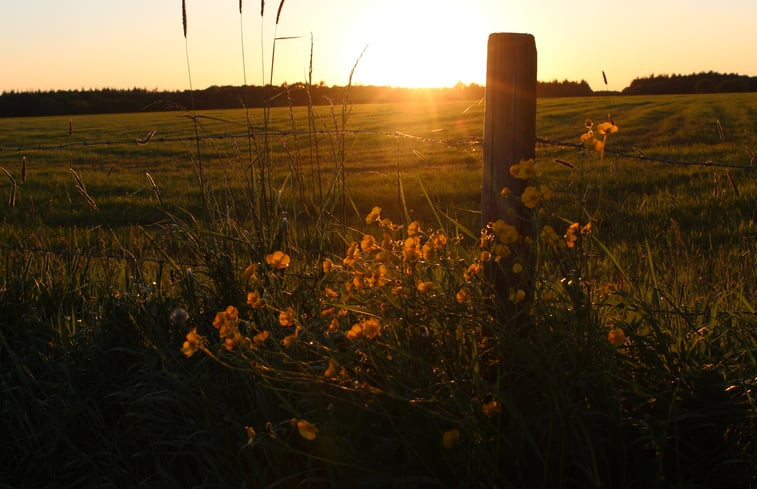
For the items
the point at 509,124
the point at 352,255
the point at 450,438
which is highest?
the point at 509,124

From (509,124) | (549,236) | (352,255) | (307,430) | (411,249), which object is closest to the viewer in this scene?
(307,430)

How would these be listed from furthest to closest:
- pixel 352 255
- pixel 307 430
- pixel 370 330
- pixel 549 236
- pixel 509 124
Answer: pixel 509 124 → pixel 352 255 → pixel 549 236 → pixel 370 330 → pixel 307 430

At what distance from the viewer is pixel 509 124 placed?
114 inches

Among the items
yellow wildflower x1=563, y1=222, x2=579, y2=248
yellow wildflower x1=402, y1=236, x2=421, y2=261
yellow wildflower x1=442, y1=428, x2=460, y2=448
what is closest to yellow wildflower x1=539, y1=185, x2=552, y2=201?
yellow wildflower x1=563, y1=222, x2=579, y2=248

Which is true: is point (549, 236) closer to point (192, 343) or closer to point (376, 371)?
point (376, 371)

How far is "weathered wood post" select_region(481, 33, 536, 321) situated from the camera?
2.88 meters

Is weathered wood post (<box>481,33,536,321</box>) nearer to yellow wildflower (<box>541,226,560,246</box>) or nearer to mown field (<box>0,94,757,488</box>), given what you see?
mown field (<box>0,94,757,488</box>)

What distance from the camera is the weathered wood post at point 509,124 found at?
2.88 m

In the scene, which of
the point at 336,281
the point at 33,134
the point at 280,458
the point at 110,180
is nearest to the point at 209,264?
the point at 336,281

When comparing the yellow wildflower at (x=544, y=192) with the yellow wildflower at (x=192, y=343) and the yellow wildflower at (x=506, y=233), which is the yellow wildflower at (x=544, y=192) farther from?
the yellow wildflower at (x=192, y=343)

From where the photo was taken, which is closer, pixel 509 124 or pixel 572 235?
pixel 572 235

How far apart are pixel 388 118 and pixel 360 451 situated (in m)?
30.2

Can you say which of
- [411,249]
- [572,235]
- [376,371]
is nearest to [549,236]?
[572,235]

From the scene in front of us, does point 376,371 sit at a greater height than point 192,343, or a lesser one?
lesser
